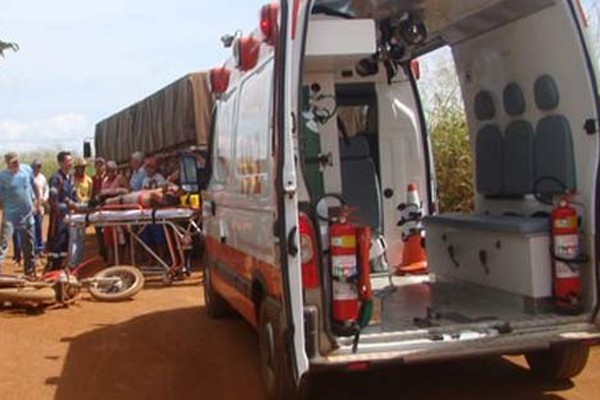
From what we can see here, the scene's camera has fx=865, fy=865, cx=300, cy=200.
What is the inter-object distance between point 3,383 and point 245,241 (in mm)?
2491

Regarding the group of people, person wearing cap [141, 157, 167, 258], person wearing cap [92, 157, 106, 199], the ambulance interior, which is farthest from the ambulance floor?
person wearing cap [92, 157, 106, 199]

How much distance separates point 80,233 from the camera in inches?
518

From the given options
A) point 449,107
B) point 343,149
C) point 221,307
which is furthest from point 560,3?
point 449,107

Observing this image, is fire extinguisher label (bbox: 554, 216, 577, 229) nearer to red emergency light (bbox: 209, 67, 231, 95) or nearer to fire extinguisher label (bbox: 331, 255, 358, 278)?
fire extinguisher label (bbox: 331, 255, 358, 278)

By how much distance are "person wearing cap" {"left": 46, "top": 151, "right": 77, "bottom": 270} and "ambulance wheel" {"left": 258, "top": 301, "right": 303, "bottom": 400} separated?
8800mm

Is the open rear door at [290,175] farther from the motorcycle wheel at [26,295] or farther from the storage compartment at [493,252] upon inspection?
the motorcycle wheel at [26,295]

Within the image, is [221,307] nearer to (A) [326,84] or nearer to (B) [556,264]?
(A) [326,84]

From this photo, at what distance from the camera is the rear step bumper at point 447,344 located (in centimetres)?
528

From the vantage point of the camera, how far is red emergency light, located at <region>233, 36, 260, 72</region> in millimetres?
6426

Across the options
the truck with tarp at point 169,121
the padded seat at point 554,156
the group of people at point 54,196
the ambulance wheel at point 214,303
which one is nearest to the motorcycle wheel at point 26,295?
the ambulance wheel at point 214,303

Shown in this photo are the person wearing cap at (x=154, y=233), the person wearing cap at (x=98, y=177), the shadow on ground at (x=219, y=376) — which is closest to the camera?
the shadow on ground at (x=219, y=376)

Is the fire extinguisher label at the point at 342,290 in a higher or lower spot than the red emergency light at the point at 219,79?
lower

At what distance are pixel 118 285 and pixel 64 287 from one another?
3.18 ft

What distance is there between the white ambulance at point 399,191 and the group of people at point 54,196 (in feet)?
18.0
